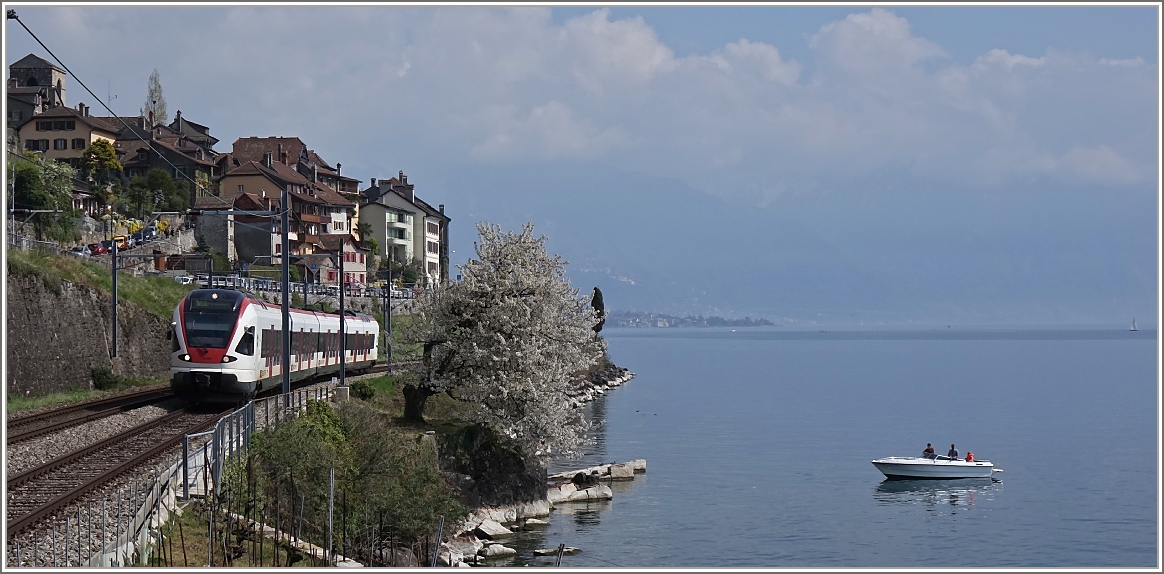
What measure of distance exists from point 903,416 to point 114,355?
5718 centimetres

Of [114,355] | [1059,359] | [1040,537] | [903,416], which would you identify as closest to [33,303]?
[114,355]

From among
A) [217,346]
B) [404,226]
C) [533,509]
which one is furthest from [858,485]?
[404,226]

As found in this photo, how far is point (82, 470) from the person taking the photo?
23.6m

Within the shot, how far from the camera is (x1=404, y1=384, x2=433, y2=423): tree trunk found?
133 ft

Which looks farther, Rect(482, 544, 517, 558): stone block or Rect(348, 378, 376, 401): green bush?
Rect(348, 378, 376, 401): green bush

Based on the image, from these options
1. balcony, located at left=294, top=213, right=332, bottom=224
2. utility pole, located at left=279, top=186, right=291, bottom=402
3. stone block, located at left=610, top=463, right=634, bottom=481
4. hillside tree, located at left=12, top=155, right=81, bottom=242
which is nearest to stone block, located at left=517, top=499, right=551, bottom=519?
utility pole, located at left=279, top=186, right=291, bottom=402

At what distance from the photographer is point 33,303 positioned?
43438mm

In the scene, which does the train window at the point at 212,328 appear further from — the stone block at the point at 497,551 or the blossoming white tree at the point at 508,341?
the stone block at the point at 497,551

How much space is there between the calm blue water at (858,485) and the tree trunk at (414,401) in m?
5.66

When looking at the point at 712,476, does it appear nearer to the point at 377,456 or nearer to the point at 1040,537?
the point at 1040,537

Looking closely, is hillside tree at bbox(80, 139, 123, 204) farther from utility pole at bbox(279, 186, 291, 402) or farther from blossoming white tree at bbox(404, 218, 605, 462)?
utility pole at bbox(279, 186, 291, 402)

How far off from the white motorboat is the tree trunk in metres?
23.6

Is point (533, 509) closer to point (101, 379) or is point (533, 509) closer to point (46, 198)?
→ point (101, 379)

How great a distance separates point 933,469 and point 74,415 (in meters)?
36.3
